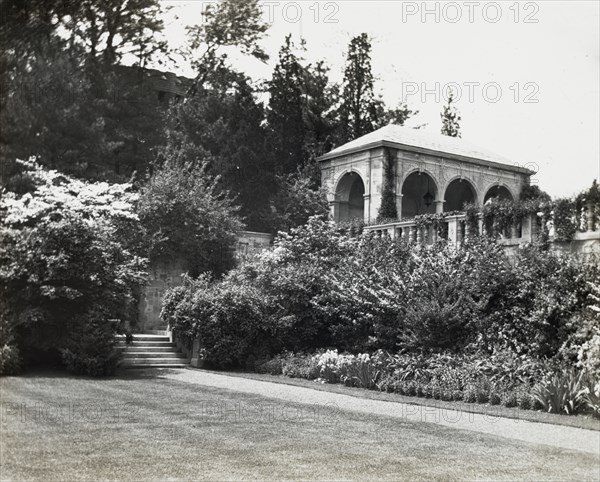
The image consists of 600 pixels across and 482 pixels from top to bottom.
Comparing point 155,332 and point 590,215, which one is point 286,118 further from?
point 590,215

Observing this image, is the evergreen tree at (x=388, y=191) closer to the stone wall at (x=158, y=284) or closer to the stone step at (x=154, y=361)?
the stone wall at (x=158, y=284)

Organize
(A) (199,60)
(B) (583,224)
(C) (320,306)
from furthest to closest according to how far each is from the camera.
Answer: (A) (199,60) → (C) (320,306) → (B) (583,224)

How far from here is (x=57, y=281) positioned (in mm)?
13688

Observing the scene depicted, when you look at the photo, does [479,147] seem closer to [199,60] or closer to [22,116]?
[199,60]

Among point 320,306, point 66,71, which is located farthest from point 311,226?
point 66,71

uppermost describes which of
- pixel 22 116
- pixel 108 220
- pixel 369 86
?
pixel 369 86

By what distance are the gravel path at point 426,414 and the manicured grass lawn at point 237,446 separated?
48cm

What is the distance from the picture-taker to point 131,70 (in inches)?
583

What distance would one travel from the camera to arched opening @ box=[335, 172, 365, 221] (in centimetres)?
2780

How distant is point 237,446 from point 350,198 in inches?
864

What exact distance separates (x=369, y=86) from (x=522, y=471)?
26.3 m

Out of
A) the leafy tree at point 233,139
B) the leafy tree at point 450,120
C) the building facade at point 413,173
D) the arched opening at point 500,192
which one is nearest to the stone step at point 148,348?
the building facade at point 413,173

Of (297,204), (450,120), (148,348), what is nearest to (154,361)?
(148,348)

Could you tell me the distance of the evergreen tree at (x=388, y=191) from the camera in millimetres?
25594
